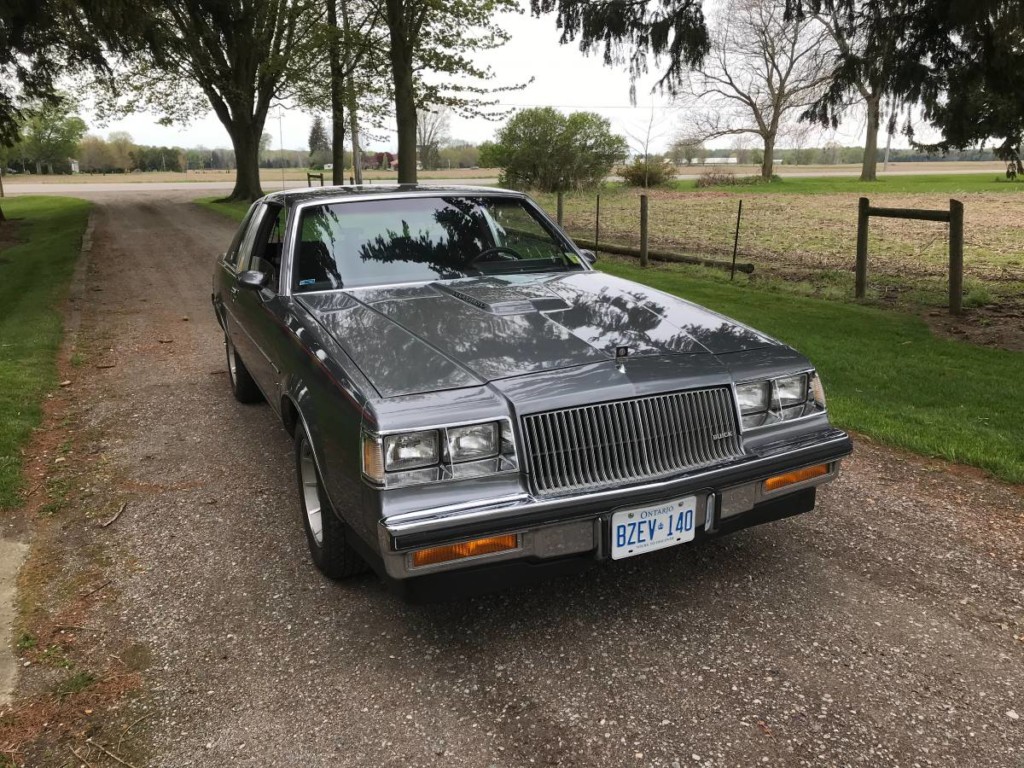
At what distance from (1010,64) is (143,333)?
344 inches

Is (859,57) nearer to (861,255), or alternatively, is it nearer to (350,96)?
(861,255)

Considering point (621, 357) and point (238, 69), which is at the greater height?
point (238, 69)

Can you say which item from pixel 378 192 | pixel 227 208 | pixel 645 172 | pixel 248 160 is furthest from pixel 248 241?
pixel 645 172

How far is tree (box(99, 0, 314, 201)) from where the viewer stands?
2402 centimetres

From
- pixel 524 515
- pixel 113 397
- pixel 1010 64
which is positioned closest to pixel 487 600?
pixel 524 515

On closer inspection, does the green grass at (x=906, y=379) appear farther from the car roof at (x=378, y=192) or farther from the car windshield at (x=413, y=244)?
the car roof at (x=378, y=192)

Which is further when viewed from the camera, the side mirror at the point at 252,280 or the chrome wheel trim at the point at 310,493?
the side mirror at the point at 252,280

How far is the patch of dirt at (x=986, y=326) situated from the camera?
25.8 ft

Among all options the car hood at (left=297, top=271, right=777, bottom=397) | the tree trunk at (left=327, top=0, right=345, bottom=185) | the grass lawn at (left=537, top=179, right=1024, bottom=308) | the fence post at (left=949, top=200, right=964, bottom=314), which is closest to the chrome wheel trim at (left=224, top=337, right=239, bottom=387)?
the car hood at (left=297, top=271, right=777, bottom=397)

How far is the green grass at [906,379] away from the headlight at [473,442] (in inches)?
134

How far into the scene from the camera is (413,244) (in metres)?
4.50

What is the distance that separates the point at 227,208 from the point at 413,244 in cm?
2454

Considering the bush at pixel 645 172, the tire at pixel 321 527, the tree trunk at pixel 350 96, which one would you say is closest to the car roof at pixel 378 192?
the tire at pixel 321 527

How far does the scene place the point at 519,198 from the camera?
506cm
